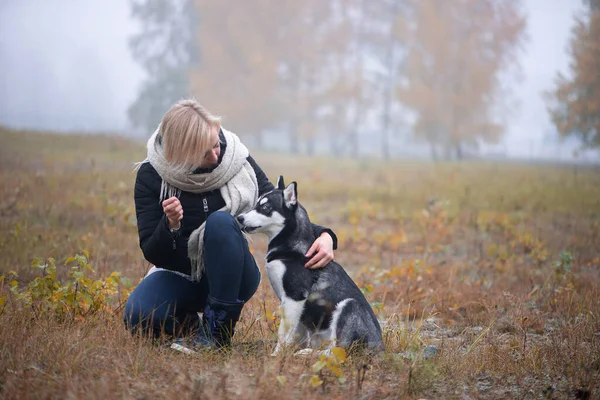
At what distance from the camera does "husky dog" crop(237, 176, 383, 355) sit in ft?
11.4

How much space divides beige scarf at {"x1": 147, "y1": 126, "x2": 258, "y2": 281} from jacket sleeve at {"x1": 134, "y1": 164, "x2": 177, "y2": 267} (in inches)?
3.5

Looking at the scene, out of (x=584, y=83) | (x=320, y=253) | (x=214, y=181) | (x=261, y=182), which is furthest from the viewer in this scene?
(x=584, y=83)

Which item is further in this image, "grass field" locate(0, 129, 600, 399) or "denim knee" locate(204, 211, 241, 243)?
"denim knee" locate(204, 211, 241, 243)

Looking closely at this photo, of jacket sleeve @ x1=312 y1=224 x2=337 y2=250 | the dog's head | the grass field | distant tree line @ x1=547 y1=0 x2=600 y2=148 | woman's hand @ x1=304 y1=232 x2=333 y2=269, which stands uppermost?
distant tree line @ x1=547 y1=0 x2=600 y2=148

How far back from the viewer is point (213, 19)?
30.1m

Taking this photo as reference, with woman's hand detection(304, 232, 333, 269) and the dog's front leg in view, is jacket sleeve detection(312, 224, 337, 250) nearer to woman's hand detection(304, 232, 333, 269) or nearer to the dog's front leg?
woman's hand detection(304, 232, 333, 269)

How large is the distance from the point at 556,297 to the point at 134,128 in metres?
35.8

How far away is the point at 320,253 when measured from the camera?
360 centimetres

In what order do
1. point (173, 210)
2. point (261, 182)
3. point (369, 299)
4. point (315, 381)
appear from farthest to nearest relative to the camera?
point (369, 299)
point (261, 182)
point (173, 210)
point (315, 381)

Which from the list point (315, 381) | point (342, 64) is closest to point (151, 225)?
point (315, 381)

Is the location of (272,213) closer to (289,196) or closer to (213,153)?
(289,196)

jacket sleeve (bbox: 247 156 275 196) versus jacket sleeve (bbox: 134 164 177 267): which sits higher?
jacket sleeve (bbox: 247 156 275 196)

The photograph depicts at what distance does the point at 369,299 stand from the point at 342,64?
2816cm

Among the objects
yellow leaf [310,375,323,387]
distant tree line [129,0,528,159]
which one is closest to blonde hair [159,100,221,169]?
yellow leaf [310,375,323,387]
